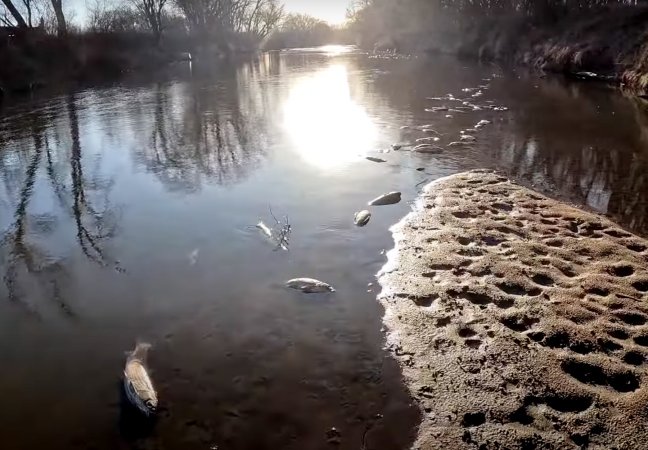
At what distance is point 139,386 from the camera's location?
13.9 feet

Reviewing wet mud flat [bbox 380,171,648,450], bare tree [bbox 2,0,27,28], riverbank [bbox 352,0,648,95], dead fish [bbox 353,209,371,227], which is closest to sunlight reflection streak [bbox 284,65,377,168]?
dead fish [bbox 353,209,371,227]

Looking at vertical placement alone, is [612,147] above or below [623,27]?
below

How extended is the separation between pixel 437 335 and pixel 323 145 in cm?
822

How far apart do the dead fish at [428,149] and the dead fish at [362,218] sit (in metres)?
4.08

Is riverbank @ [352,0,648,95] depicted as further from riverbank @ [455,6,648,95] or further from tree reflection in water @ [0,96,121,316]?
tree reflection in water @ [0,96,121,316]

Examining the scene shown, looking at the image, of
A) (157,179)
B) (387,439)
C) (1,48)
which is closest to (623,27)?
(157,179)

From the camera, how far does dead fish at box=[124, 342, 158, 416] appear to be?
4.08m

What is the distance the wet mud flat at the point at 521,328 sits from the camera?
373 centimetres

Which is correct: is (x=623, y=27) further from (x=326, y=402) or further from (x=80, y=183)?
(x=326, y=402)

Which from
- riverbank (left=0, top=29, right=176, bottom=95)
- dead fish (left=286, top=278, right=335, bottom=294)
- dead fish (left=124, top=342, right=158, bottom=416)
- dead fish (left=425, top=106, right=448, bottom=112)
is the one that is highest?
riverbank (left=0, top=29, right=176, bottom=95)

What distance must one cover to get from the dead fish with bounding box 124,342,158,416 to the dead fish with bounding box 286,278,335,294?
5.75ft

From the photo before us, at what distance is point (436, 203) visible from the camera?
8023mm

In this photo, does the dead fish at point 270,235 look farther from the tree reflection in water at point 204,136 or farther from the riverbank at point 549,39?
the riverbank at point 549,39

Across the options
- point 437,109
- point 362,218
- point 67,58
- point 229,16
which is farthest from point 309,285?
point 229,16
